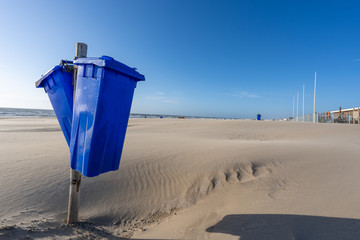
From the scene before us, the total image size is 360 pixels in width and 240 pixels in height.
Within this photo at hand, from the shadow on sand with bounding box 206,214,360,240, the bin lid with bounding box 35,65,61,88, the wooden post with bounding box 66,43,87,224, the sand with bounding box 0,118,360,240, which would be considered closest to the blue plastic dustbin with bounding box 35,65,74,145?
the bin lid with bounding box 35,65,61,88

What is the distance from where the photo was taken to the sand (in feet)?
7.91

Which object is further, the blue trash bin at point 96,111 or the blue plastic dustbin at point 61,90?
the blue plastic dustbin at point 61,90

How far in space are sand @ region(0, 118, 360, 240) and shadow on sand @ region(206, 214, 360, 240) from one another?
0.04 ft

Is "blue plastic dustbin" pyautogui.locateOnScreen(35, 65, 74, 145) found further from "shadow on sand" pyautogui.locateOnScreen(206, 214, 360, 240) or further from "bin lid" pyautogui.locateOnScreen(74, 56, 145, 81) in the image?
"shadow on sand" pyautogui.locateOnScreen(206, 214, 360, 240)

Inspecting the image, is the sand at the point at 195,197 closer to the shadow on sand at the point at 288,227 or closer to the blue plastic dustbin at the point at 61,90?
the shadow on sand at the point at 288,227

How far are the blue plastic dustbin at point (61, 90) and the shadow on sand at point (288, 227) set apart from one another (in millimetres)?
2500

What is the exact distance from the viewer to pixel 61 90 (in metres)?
2.47

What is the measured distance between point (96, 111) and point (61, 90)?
0.84 m

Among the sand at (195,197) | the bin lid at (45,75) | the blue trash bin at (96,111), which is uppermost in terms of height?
the bin lid at (45,75)

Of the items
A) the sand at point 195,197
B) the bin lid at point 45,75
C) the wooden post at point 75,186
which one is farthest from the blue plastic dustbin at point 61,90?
the sand at point 195,197

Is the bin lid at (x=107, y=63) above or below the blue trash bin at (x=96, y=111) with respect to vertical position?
above

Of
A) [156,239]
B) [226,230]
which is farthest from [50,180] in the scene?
[226,230]

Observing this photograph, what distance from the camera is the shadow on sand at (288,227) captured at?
7.06 ft

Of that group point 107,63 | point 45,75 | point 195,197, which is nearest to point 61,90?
point 45,75
